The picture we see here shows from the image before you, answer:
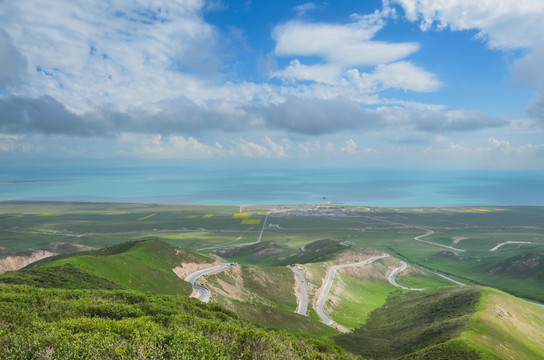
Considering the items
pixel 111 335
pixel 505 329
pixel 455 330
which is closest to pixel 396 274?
pixel 505 329

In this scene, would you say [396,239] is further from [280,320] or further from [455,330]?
[280,320]

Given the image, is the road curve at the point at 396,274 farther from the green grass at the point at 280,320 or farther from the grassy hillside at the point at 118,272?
the grassy hillside at the point at 118,272

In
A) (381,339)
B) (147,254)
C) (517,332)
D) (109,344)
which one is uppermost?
(109,344)

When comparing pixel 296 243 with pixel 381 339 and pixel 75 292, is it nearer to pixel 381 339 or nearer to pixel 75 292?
pixel 381 339

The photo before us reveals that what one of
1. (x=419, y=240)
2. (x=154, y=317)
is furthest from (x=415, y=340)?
(x=419, y=240)

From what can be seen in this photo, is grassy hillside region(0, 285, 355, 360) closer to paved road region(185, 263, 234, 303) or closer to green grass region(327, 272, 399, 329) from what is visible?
paved road region(185, 263, 234, 303)

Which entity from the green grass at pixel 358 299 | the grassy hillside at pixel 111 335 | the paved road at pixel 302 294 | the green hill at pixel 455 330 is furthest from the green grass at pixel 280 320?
the grassy hillside at pixel 111 335
